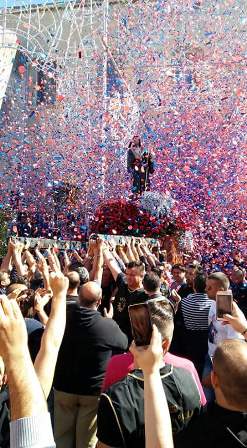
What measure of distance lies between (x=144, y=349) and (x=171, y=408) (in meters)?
0.65

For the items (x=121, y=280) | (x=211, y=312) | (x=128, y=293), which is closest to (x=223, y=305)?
(x=211, y=312)

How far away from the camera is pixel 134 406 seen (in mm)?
2309

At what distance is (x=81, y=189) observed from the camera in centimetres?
1853

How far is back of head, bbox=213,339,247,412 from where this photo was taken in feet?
6.06

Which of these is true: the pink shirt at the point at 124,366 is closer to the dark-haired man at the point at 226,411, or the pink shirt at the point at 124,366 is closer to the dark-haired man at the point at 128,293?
the dark-haired man at the point at 226,411

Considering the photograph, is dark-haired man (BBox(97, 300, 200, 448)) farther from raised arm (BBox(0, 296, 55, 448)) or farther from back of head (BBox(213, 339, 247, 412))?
raised arm (BBox(0, 296, 55, 448))

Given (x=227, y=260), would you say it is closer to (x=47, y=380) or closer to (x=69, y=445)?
(x=69, y=445)

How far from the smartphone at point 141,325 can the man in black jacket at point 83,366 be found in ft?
6.46

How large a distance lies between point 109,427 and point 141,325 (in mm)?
518

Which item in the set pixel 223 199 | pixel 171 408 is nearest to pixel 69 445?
pixel 171 408

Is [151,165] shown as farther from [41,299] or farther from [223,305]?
[223,305]

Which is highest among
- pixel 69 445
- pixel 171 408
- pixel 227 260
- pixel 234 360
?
pixel 227 260

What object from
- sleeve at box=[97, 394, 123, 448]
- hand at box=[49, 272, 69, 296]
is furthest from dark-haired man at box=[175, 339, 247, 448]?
hand at box=[49, 272, 69, 296]

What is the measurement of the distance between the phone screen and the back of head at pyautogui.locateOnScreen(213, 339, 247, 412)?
1.05m
